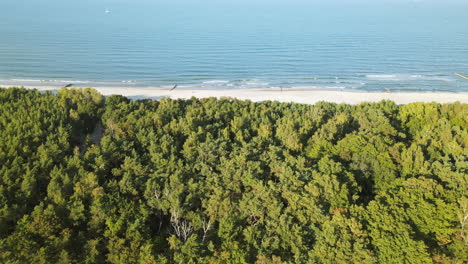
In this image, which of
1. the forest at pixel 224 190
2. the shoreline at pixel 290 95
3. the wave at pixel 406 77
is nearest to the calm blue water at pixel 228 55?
the wave at pixel 406 77

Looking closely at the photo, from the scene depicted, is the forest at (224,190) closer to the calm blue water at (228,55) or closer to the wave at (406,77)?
the calm blue water at (228,55)

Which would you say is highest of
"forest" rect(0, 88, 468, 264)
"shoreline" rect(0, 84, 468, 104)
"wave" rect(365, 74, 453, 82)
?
"wave" rect(365, 74, 453, 82)

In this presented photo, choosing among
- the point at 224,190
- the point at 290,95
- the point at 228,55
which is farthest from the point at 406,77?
the point at 224,190

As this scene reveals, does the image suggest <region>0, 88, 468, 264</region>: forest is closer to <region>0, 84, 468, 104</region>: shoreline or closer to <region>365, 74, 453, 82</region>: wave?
<region>0, 84, 468, 104</region>: shoreline

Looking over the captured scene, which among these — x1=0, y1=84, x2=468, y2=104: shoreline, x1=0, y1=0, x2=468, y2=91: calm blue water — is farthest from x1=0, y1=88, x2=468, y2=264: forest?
x1=0, y1=0, x2=468, y2=91: calm blue water

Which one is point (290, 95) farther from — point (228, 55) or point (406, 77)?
point (228, 55)

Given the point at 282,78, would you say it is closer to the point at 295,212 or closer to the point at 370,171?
the point at 370,171

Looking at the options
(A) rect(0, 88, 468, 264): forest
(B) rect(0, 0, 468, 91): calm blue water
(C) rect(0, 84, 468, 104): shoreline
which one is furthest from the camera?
(B) rect(0, 0, 468, 91): calm blue water
